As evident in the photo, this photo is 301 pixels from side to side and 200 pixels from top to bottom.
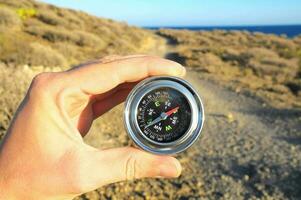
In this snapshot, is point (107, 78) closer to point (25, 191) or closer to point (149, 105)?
point (149, 105)

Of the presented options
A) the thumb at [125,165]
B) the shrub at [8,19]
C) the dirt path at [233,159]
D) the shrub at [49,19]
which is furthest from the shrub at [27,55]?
the shrub at [49,19]

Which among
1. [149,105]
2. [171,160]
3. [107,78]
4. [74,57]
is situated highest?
[107,78]

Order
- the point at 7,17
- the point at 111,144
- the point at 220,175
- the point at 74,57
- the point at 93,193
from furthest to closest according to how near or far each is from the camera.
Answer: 1. the point at 7,17
2. the point at 74,57
3. the point at 111,144
4. the point at 220,175
5. the point at 93,193

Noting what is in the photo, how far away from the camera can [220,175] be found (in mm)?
7105

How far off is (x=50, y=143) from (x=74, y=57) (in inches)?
Answer: 613

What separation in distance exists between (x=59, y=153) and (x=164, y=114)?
0.76m

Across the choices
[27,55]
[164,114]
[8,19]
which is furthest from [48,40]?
[164,114]

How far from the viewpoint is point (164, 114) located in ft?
9.61

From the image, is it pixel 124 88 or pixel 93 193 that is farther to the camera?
pixel 93 193

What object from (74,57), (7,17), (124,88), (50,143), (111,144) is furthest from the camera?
(7,17)

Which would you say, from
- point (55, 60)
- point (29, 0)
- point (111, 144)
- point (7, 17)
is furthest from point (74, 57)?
point (29, 0)

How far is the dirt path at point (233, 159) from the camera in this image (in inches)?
252

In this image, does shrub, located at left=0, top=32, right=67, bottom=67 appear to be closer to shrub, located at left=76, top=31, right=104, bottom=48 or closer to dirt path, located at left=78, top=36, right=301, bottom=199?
dirt path, located at left=78, top=36, right=301, bottom=199

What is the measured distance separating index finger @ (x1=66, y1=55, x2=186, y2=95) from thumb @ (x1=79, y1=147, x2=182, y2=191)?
0.42 m
